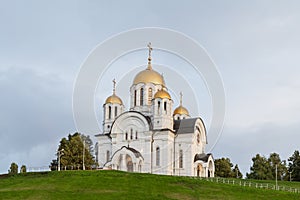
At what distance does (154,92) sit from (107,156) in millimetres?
10921

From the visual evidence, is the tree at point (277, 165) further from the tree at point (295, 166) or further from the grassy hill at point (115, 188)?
the grassy hill at point (115, 188)

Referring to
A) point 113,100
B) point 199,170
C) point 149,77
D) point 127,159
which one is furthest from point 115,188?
point 113,100

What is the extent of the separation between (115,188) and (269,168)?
41217 mm

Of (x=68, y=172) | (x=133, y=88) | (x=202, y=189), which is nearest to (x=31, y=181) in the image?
(x=68, y=172)

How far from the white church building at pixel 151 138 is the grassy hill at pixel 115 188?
508 inches

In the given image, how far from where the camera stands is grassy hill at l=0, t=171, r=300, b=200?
3162 centimetres

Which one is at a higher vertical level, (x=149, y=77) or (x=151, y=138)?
(x=149, y=77)

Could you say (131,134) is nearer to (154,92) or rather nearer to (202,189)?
(154,92)

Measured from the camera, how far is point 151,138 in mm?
54312

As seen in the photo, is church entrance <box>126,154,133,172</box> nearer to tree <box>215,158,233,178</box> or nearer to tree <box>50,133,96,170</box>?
tree <box>50,133,96,170</box>

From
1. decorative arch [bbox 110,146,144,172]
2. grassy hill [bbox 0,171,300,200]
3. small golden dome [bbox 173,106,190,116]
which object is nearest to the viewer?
grassy hill [bbox 0,171,300,200]

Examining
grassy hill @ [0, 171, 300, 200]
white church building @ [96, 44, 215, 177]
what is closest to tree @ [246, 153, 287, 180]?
white church building @ [96, 44, 215, 177]

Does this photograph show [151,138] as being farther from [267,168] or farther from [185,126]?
[267,168]

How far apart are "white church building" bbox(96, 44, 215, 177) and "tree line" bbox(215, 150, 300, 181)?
1460 centimetres
